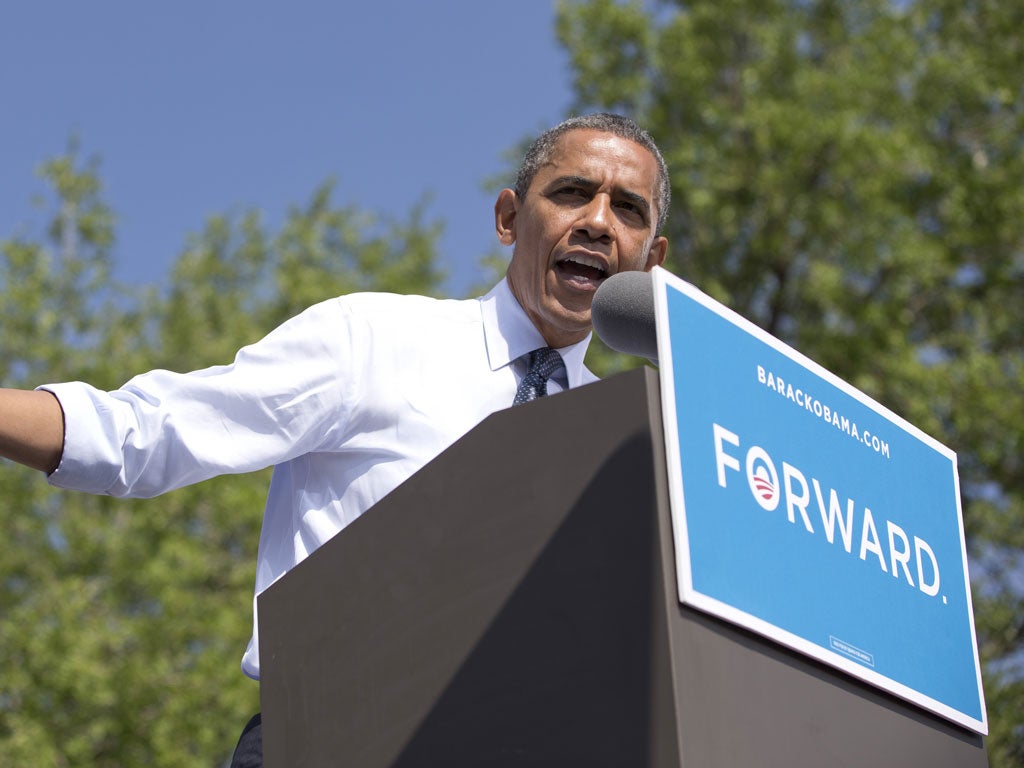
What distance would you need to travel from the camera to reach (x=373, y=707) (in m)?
1.73

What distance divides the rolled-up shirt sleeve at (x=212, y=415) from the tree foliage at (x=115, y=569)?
10754 mm

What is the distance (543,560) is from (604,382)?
0.20m

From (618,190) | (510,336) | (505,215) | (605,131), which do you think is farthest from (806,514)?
(505,215)

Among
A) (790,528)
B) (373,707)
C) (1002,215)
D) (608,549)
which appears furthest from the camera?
(1002,215)

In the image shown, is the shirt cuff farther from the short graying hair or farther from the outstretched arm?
the short graying hair

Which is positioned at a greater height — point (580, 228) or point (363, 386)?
point (580, 228)

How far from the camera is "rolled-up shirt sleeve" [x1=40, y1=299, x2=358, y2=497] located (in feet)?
6.48

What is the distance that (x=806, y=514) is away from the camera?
1654mm

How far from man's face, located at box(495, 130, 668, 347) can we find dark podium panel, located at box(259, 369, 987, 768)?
0.95 meters

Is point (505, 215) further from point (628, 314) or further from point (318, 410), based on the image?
point (628, 314)

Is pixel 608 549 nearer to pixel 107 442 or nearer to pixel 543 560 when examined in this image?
pixel 543 560

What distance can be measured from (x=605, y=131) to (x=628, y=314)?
1.13 metres

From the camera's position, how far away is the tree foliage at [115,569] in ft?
42.1

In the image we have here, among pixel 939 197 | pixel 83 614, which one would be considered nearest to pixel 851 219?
pixel 939 197
